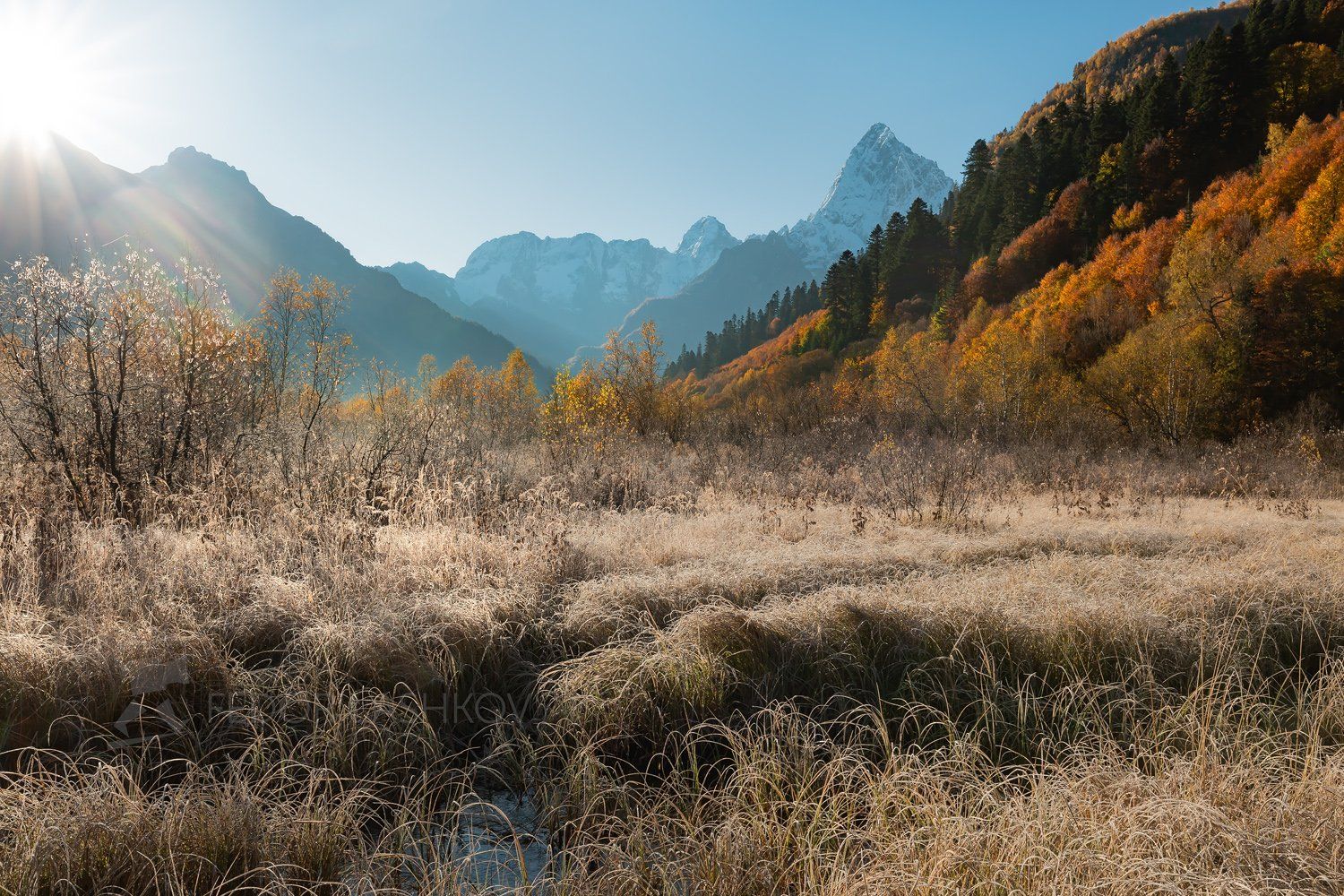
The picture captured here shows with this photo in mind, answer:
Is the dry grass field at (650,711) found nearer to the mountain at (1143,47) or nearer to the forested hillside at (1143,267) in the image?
the forested hillside at (1143,267)

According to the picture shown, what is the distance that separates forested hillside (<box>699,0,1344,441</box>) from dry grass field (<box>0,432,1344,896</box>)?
14.7 m

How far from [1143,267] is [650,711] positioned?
48004 mm

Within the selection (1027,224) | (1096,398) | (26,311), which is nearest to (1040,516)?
(26,311)

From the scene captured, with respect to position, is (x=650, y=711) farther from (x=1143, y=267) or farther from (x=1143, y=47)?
(x=1143, y=47)

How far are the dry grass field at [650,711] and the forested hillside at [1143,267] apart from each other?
48.3 ft

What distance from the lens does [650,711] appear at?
4.02 meters

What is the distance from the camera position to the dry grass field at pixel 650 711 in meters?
2.56

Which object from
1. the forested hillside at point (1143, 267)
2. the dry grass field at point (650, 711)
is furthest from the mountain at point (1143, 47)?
the dry grass field at point (650, 711)

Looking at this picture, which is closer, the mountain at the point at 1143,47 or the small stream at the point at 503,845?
the small stream at the point at 503,845

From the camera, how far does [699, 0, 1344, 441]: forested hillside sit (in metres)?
25.0

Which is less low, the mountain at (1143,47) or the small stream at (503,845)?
the mountain at (1143,47)

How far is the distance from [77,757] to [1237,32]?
218 feet

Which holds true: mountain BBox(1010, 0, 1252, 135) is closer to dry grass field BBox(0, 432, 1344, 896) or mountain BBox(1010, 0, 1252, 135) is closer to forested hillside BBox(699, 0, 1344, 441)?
forested hillside BBox(699, 0, 1344, 441)

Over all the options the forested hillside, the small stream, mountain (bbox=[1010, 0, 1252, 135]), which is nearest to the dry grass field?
the small stream
